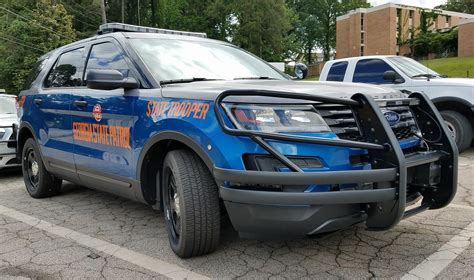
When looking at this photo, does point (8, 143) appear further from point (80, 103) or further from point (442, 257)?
point (442, 257)

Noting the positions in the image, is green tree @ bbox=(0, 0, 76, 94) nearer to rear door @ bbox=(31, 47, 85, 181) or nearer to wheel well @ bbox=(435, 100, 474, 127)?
rear door @ bbox=(31, 47, 85, 181)

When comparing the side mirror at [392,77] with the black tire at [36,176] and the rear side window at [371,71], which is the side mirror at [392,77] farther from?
the black tire at [36,176]

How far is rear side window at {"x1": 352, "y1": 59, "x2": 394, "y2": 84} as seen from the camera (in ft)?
29.0

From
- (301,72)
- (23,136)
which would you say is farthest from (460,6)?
(23,136)

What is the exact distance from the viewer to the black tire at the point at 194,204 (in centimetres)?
333

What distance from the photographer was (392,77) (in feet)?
26.8

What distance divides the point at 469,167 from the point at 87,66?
18.8ft

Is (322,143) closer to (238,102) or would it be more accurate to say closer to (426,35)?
(238,102)

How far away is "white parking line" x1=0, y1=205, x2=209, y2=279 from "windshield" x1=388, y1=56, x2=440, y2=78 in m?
6.58

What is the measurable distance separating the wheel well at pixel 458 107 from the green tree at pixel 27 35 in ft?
79.7

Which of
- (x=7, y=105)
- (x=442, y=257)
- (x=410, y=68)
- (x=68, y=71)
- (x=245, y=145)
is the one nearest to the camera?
(x=245, y=145)

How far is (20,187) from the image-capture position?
6906 millimetres

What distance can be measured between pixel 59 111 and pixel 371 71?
6.14 m

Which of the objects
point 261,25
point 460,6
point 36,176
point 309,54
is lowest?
point 36,176
